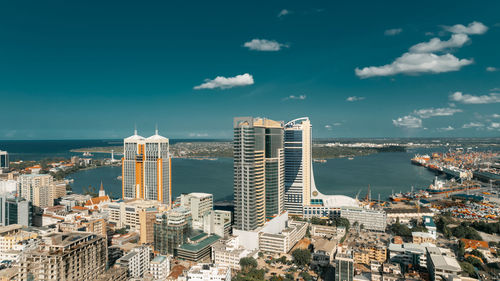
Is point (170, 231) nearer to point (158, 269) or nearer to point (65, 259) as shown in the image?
point (158, 269)

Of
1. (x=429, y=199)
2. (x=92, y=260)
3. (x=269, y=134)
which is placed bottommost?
(x=429, y=199)

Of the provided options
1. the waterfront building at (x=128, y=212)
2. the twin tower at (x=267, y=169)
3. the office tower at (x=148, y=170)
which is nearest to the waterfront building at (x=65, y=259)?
the twin tower at (x=267, y=169)

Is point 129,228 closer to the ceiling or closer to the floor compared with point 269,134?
closer to the floor

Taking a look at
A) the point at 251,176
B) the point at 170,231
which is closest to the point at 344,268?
the point at 251,176

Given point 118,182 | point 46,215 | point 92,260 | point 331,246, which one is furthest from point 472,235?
point 118,182

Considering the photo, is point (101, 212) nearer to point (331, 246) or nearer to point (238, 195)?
point (238, 195)

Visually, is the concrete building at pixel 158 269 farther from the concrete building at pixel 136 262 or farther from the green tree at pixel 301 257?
the green tree at pixel 301 257

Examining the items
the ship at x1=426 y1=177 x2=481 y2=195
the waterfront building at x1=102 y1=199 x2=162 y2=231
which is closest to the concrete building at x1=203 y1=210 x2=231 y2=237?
the waterfront building at x1=102 y1=199 x2=162 y2=231
